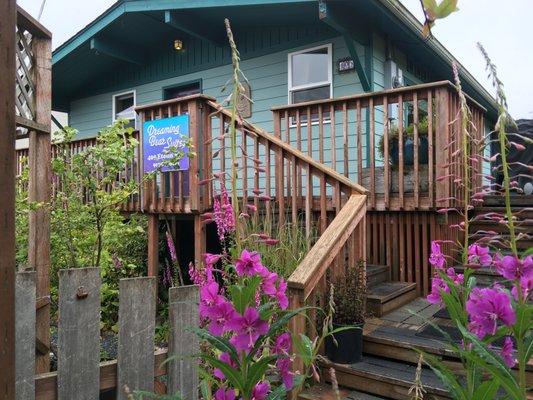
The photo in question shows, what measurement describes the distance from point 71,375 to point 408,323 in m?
2.73

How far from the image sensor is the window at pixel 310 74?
712 centimetres

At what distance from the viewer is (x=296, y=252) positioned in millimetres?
3697

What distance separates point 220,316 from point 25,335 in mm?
885

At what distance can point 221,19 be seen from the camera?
7.88 meters

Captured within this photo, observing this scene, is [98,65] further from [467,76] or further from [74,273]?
[74,273]

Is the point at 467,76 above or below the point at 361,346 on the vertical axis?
above

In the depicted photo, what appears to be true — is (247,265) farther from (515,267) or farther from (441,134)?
(441,134)

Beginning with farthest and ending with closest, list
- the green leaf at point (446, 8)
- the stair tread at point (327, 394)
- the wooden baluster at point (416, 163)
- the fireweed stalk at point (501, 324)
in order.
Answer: the wooden baluster at point (416, 163), the stair tread at point (327, 394), the fireweed stalk at point (501, 324), the green leaf at point (446, 8)

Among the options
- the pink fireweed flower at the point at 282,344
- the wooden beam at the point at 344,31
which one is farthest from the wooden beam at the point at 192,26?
the pink fireweed flower at the point at 282,344

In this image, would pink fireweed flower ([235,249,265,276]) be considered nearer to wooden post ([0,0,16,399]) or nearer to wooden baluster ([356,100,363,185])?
wooden post ([0,0,16,399])

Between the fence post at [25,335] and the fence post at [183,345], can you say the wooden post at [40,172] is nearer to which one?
the fence post at [25,335]

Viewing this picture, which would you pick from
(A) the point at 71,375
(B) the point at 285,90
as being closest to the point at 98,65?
(B) the point at 285,90

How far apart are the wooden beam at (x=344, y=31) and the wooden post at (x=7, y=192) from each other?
18.4 ft

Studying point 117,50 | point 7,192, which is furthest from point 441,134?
point 117,50
